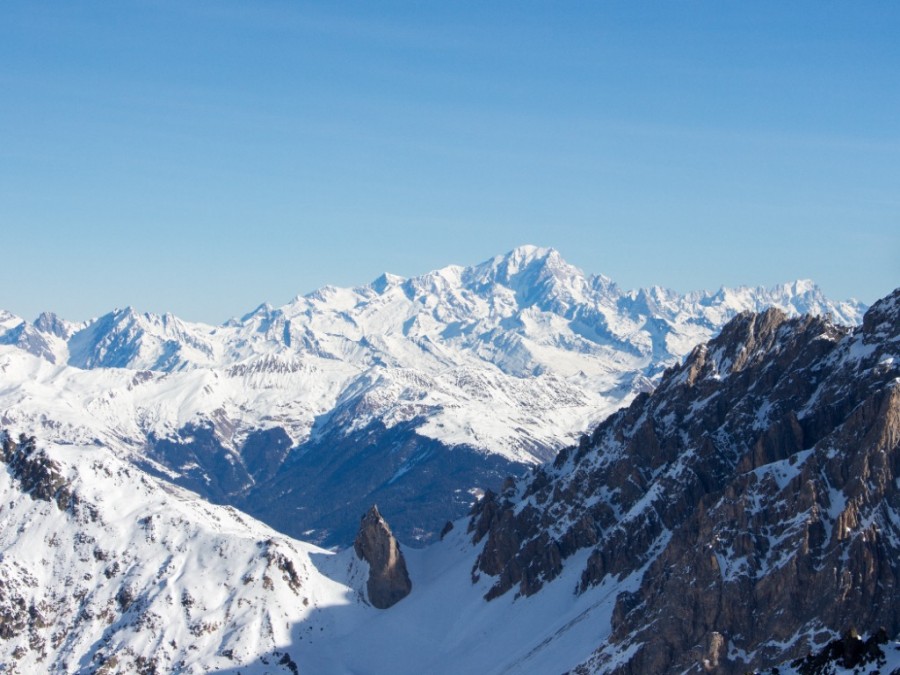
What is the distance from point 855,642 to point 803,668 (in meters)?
10.3

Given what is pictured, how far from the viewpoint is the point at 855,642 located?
139 m

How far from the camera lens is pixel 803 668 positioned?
147m
